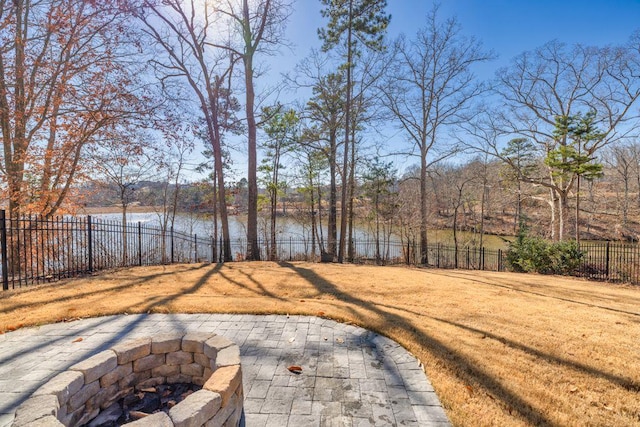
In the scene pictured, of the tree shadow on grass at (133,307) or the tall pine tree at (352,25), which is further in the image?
the tall pine tree at (352,25)

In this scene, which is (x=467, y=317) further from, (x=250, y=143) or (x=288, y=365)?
(x=250, y=143)

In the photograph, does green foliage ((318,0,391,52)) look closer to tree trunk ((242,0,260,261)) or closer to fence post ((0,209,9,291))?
tree trunk ((242,0,260,261))

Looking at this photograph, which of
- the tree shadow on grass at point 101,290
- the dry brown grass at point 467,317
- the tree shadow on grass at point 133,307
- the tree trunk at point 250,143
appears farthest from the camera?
the tree trunk at point 250,143

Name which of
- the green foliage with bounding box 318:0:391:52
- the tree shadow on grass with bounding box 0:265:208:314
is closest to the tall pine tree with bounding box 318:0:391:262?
the green foliage with bounding box 318:0:391:52

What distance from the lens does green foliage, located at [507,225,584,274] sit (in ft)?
31.5

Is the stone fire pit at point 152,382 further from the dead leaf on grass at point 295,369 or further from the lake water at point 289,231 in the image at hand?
the lake water at point 289,231

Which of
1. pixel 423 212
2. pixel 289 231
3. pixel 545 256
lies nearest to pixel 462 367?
pixel 545 256

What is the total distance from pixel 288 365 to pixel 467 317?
2.89 m

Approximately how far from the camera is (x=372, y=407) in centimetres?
233

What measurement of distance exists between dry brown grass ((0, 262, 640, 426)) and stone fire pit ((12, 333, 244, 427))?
172 cm

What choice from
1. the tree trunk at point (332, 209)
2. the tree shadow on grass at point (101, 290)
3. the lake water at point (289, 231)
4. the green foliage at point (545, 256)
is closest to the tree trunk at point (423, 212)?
the green foliage at point (545, 256)

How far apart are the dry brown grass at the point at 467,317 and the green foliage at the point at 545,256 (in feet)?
11.8

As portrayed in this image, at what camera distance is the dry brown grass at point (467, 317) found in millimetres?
2447

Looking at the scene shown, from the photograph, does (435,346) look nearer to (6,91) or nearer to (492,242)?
(6,91)
